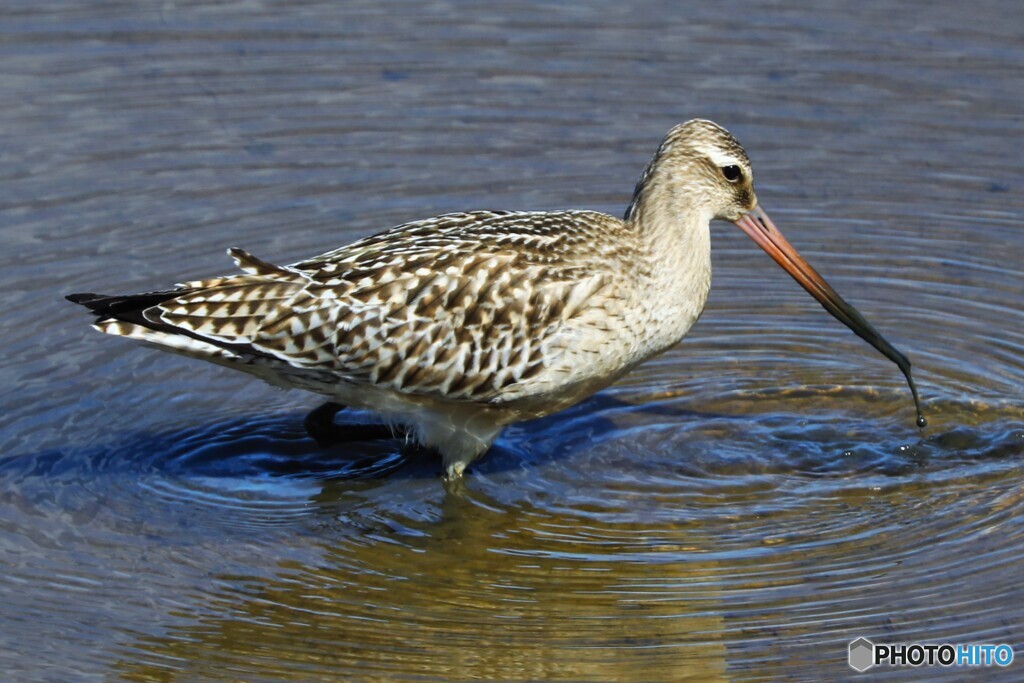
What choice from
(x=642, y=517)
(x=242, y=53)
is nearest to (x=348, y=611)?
(x=642, y=517)

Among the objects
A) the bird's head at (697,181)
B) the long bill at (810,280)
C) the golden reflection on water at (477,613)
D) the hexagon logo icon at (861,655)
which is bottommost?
the golden reflection on water at (477,613)

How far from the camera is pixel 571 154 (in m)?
13.1

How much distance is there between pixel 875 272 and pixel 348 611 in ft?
16.5

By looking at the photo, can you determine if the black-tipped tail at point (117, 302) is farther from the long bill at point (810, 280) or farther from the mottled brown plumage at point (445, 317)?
the long bill at point (810, 280)

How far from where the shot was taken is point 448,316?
30.8 ft

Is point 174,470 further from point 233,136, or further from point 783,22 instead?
point 783,22

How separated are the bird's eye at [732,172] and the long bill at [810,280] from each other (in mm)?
299

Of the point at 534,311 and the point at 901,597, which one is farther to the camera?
the point at 534,311

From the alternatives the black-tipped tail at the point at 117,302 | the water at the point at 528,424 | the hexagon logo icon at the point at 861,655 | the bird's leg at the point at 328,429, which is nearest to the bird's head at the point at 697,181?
the water at the point at 528,424

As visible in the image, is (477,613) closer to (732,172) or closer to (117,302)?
(117,302)

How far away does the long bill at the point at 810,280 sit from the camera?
10023 millimetres

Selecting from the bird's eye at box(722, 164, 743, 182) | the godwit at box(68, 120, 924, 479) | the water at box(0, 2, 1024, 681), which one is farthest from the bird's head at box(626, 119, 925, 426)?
the water at box(0, 2, 1024, 681)

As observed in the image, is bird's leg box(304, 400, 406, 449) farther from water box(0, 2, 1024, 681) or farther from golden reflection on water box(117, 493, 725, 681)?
golden reflection on water box(117, 493, 725, 681)

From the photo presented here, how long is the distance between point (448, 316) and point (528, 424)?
1386 mm
